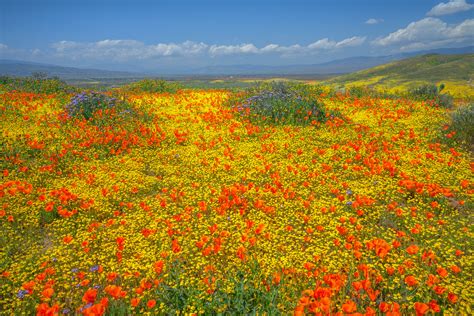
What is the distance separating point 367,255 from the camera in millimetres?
5551

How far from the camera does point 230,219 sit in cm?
714

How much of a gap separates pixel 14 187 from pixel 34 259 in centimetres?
303

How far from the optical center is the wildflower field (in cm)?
473

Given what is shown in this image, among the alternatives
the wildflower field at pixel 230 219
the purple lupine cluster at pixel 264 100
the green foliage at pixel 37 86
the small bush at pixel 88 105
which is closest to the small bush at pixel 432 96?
the wildflower field at pixel 230 219

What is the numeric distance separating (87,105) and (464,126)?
55.4ft

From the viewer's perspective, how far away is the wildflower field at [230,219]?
4.73m

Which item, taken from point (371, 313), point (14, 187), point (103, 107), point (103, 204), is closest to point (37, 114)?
point (103, 107)

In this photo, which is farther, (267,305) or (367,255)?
(367,255)

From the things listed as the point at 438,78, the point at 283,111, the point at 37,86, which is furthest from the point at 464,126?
the point at 438,78

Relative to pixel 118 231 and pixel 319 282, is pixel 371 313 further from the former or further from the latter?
pixel 118 231

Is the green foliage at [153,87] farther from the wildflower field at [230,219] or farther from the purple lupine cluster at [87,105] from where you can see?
the wildflower field at [230,219]

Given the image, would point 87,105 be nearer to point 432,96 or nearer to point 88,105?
point 88,105

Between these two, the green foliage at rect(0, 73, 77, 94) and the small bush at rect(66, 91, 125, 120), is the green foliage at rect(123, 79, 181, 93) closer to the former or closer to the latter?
the green foliage at rect(0, 73, 77, 94)

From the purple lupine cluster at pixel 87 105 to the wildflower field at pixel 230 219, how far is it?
0.11 metres
